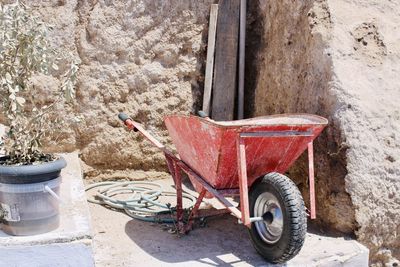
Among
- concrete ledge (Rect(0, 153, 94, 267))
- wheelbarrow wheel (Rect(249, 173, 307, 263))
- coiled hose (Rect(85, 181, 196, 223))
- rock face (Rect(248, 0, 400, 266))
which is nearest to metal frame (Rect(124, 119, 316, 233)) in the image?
wheelbarrow wheel (Rect(249, 173, 307, 263))

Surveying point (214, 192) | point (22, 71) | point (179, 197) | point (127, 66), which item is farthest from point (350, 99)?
point (22, 71)

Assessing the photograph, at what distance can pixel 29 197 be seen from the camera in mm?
2613

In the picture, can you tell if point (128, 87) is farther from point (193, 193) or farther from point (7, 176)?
point (7, 176)

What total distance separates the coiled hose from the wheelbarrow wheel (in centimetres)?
78

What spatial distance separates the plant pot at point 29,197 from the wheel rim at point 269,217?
119 centimetres

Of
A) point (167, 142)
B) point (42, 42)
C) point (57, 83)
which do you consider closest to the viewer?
point (42, 42)

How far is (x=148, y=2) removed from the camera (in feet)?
14.4

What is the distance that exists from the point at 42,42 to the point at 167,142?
1.99 metres

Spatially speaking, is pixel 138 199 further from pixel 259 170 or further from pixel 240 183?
pixel 240 183

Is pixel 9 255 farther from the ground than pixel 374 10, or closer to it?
closer to it

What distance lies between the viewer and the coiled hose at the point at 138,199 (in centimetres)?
369

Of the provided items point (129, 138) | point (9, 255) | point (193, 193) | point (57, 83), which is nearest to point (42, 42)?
point (9, 255)

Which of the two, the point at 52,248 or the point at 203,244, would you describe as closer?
the point at 52,248

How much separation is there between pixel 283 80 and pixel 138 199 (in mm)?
1517
